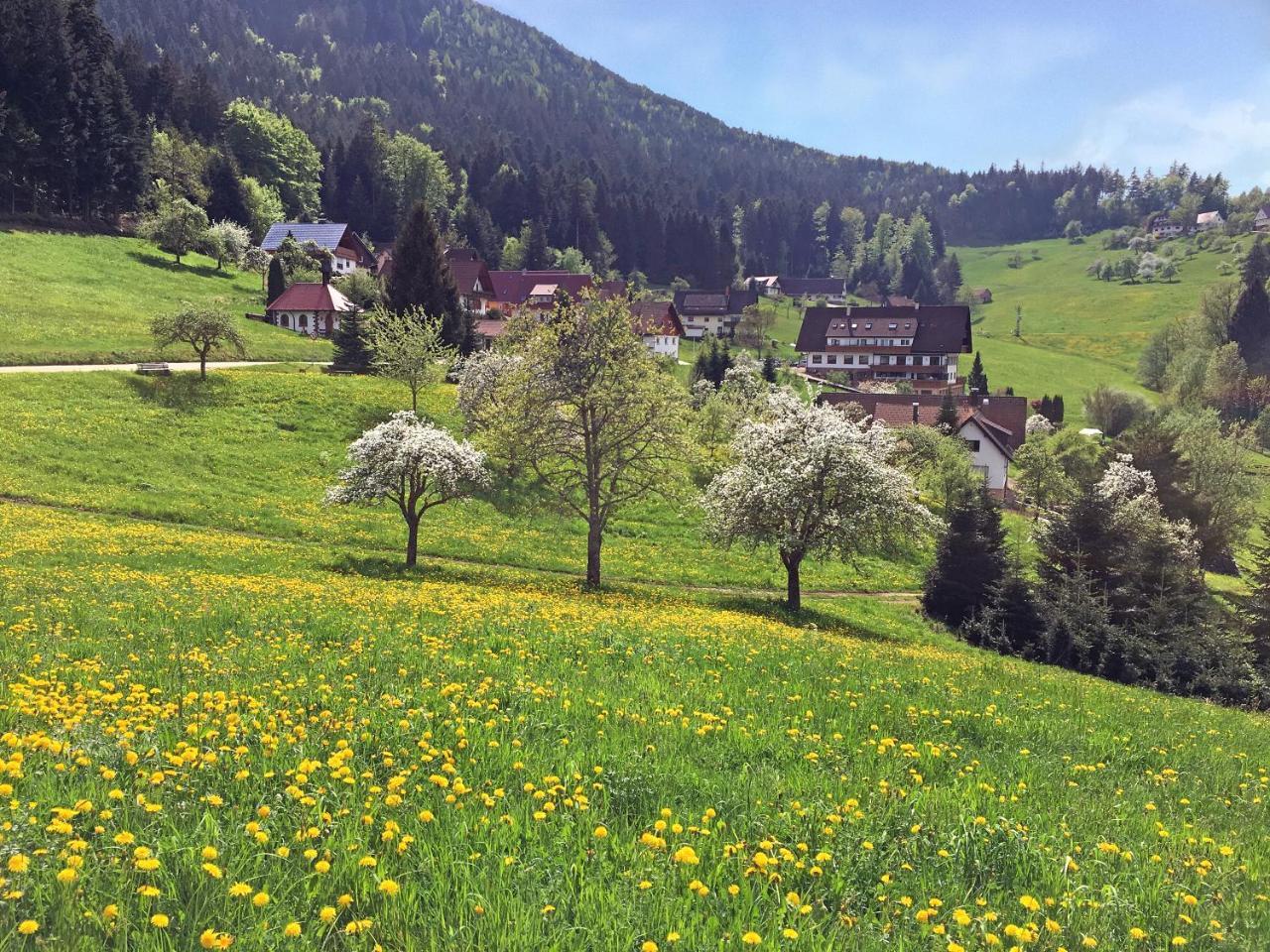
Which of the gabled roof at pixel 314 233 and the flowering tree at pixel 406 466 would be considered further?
the gabled roof at pixel 314 233

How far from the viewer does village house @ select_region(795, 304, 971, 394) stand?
130 meters

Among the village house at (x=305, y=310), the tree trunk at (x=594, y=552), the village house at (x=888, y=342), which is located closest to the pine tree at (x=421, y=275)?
the village house at (x=305, y=310)

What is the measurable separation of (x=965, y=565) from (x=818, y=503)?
948 cm

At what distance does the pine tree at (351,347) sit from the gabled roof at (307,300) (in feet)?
61.7

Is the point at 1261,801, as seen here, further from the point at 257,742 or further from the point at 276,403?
Result: the point at 276,403

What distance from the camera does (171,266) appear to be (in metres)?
79.5

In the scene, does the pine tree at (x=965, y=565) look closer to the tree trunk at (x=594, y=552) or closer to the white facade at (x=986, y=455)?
the tree trunk at (x=594, y=552)

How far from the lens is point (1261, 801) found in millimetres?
7367

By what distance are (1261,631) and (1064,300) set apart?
197 metres

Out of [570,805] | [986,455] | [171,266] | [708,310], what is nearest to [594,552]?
[570,805]

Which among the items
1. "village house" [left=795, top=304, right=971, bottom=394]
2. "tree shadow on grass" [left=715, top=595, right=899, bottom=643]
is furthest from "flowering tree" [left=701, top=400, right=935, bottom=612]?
"village house" [left=795, top=304, right=971, bottom=394]

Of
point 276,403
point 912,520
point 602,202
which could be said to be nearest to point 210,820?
point 912,520

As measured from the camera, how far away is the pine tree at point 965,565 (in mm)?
31359

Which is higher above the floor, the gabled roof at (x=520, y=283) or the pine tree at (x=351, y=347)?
the gabled roof at (x=520, y=283)
